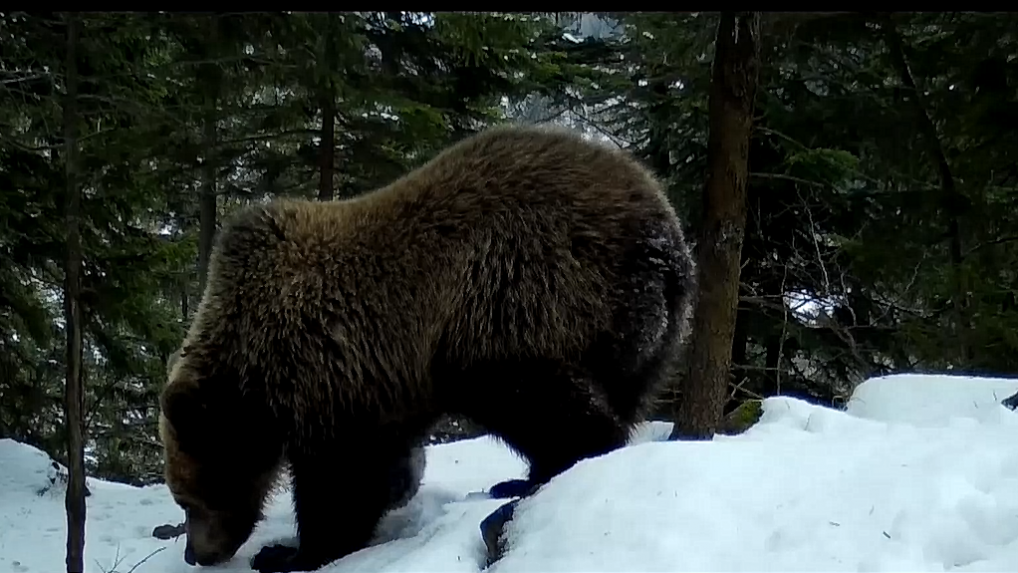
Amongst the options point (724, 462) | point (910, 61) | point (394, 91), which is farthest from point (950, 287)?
point (724, 462)

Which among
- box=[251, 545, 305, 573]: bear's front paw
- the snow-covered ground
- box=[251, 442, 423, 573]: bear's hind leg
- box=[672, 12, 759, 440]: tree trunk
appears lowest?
box=[251, 545, 305, 573]: bear's front paw

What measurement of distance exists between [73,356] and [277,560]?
169 cm

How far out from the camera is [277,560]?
537 cm

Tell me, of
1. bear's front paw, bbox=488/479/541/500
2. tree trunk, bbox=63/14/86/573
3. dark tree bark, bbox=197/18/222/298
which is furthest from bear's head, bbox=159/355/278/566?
dark tree bark, bbox=197/18/222/298

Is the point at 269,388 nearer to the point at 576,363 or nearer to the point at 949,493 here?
the point at 576,363

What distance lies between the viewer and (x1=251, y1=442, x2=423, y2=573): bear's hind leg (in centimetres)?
507

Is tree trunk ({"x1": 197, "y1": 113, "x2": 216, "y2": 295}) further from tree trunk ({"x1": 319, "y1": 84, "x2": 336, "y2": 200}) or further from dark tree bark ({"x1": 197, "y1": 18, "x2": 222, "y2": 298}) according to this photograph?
tree trunk ({"x1": 319, "y1": 84, "x2": 336, "y2": 200})

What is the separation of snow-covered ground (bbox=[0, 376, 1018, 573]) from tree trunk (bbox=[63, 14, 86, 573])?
1.92ft

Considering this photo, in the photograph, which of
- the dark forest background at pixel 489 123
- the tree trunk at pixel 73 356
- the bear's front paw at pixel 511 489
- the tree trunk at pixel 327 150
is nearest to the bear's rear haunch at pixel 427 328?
the bear's front paw at pixel 511 489

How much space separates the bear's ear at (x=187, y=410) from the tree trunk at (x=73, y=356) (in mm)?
883

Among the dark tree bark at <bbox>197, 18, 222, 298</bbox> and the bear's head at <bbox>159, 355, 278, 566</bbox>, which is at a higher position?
the dark tree bark at <bbox>197, 18, 222, 298</bbox>

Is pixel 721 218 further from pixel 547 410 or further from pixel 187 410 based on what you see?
pixel 187 410

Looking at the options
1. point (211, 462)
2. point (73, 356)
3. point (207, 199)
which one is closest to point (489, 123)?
point (207, 199)

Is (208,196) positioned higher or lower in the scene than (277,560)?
higher
